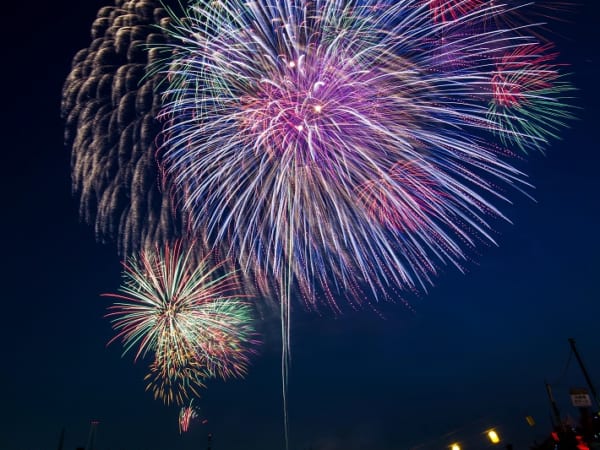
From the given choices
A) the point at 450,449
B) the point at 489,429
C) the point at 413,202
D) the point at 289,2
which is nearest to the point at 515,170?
the point at 413,202

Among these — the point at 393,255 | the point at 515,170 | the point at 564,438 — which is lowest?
the point at 564,438

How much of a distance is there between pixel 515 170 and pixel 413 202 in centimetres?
361

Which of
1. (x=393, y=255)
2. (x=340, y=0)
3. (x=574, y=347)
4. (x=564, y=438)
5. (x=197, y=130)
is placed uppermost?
(x=340, y=0)

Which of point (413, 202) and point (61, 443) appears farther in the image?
point (61, 443)

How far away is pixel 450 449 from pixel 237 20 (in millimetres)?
23699

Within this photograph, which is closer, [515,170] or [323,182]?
[515,170]

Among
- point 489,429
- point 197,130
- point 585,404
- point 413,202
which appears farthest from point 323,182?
point 489,429

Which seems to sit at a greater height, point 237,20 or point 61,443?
point 237,20

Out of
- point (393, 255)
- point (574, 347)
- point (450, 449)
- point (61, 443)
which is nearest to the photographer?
point (393, 255)

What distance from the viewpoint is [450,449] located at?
25.7 metres

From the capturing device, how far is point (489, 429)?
21953 millimetres

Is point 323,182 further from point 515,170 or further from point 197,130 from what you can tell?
point 515,170

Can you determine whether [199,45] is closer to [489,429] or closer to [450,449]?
[489,429]

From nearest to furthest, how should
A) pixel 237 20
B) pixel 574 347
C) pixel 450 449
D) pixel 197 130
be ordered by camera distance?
pixel 237 20
pixel 197 130
pixel 574 347
pixel 450 449
